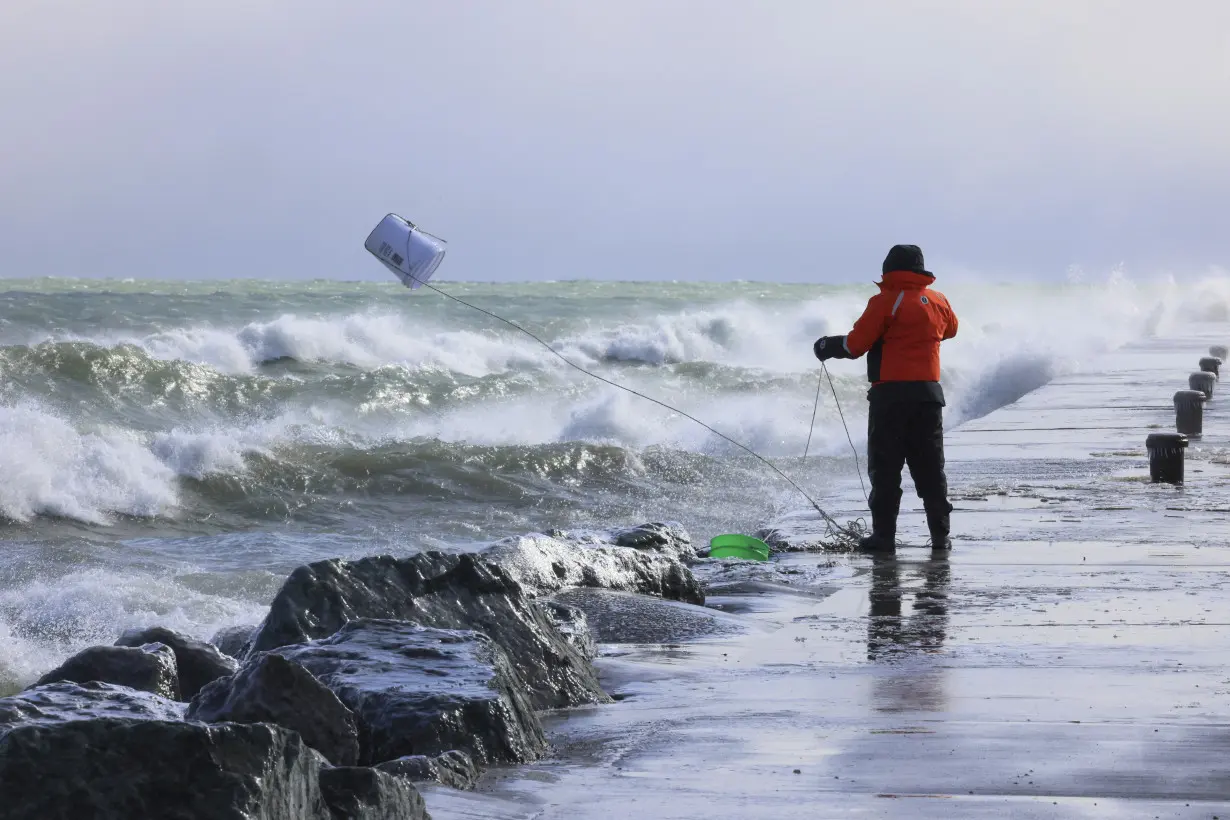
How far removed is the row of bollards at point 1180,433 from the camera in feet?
33.5

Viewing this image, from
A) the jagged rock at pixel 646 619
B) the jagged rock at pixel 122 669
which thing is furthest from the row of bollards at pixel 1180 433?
the jagged rock at pixel 122 669

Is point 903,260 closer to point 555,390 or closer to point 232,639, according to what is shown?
point 232,639

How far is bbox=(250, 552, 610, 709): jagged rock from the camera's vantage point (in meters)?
4.92

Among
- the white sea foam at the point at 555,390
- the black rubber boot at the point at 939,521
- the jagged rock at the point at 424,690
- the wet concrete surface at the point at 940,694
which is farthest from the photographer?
the white sea foam at the point at 555,390

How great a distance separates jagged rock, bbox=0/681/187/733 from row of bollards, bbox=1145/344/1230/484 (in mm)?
7606

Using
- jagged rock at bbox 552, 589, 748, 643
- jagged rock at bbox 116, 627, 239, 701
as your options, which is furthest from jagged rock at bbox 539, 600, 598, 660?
jagged rock at bbox 116, 627, 239, 701

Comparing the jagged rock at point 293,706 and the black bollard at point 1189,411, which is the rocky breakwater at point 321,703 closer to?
the jagged rock at point 293,706

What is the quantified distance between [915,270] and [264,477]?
9.31 metres

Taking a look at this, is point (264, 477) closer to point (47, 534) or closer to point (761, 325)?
point (47, 534)

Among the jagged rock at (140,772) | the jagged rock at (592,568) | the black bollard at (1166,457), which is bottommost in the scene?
the jagged rock at (592,568)

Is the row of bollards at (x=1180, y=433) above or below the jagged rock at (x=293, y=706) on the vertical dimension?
above

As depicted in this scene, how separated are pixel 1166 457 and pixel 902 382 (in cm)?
332

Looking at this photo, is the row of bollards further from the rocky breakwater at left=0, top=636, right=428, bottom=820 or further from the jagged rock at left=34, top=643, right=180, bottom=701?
the rocky breakwater at left=0, top=636, right=428, bottom=820

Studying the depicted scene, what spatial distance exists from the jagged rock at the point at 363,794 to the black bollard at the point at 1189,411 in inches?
443
